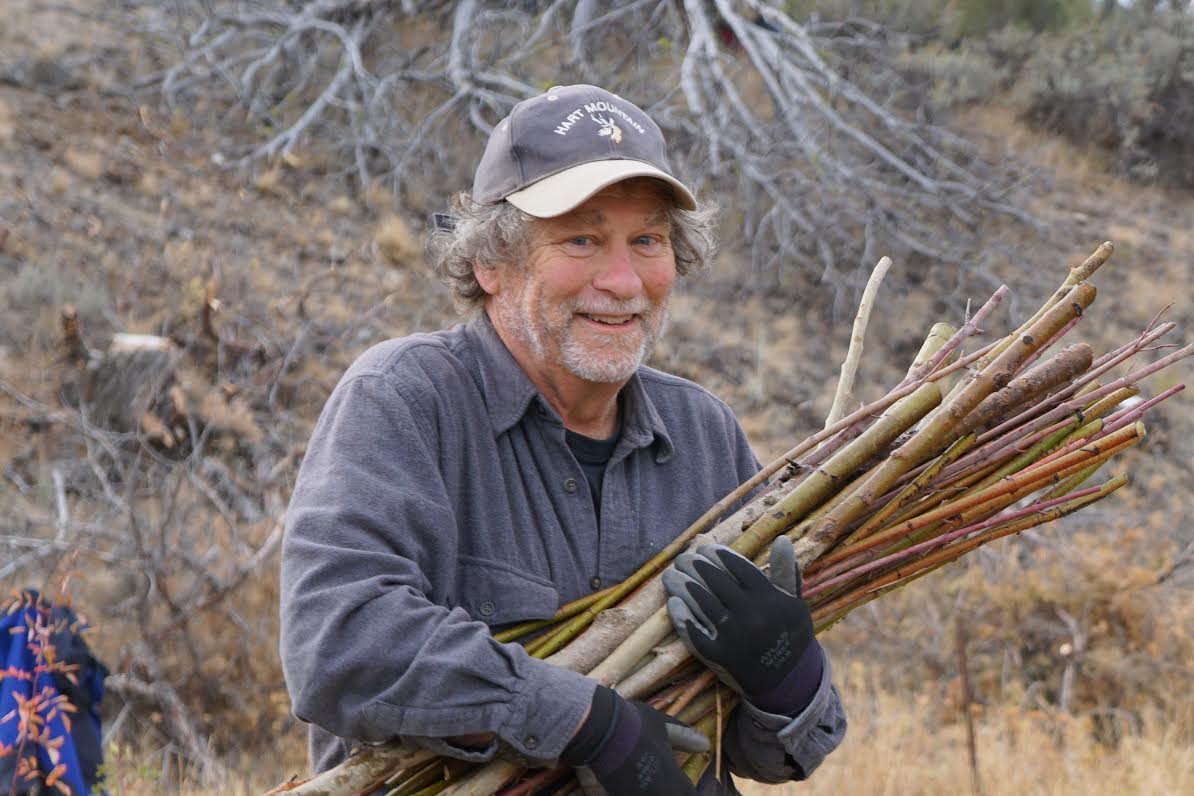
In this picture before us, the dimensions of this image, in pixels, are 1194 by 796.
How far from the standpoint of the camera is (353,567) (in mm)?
1467

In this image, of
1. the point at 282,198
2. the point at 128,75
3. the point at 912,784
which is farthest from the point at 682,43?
the point at 912,784

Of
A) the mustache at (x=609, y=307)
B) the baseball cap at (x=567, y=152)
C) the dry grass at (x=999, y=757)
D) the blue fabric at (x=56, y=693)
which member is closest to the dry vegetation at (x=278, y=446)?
the dry grass at (x=999, y=757)

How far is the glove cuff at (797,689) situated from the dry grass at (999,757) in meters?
2.06

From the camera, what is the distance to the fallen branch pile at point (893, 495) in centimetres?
170

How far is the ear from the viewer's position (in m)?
1.88

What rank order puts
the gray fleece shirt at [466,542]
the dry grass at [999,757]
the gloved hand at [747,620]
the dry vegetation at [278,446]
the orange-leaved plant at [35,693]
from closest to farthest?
the gray fleece shirt at [466,542]
the gloved hand at [747,620]
the orange-leaved plant at [35,693]
the dry grass at [999,757]
the dry vegetation at [278,446]

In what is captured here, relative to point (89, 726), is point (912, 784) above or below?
below

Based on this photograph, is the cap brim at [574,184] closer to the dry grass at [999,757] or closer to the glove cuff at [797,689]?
the glove cuff at [797,689]

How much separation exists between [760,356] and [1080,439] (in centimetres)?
628

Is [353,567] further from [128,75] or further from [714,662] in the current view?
[128,75]

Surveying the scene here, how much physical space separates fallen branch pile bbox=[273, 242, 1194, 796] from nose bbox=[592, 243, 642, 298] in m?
0.39

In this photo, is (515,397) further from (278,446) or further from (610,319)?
(278,446)

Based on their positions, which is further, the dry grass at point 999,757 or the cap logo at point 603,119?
Result: the dry grass at point 999,757

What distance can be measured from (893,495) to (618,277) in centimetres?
60
